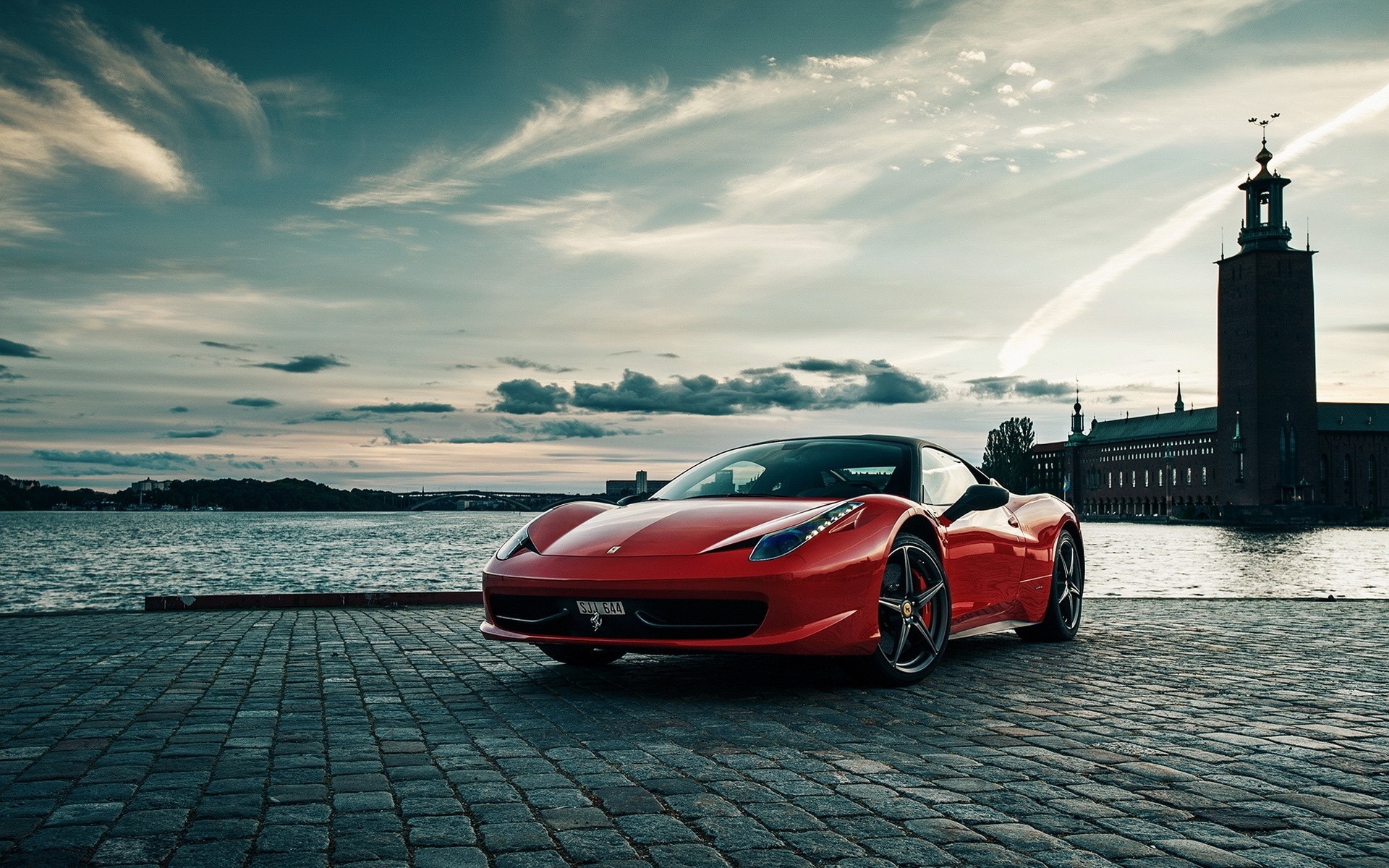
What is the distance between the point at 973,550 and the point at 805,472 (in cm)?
→ 108

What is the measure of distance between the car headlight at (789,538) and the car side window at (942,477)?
3.83 ft

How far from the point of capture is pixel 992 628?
689cm

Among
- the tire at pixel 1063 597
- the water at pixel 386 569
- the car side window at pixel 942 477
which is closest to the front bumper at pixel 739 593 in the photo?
the car side window at pixel 942 477

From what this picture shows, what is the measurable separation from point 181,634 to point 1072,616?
6391 millimetres

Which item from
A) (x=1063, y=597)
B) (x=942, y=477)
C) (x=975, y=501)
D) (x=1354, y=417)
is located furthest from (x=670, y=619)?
(x=1354, y=417)

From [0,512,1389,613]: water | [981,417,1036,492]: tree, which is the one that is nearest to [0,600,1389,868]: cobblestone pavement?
[0,512,1389,613]: water

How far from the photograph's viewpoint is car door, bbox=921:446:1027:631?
20.8 ft

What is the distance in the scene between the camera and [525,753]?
4.03m

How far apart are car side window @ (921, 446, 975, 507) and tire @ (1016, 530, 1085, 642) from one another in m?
1.11

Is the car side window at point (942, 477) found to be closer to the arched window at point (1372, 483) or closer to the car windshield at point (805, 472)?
the car windshield at point (805, 472)

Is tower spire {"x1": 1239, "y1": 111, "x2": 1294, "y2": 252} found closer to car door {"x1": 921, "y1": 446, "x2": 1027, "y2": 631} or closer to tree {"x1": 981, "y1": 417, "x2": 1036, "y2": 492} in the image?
tree {"x1": 981, "y1": 417, "x2": 1036, "y2": 492}

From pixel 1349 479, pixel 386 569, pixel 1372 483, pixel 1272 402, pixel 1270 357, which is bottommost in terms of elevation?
pixel 386 569

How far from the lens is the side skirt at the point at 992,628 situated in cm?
640

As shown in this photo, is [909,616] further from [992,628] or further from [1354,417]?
[1354,417]
